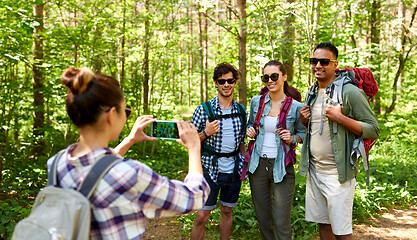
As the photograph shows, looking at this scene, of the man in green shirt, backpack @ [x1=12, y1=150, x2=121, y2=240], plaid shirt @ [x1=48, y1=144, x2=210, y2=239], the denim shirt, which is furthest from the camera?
the denim shirt

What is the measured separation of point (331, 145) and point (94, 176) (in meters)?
2.41

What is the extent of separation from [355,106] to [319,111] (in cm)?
34

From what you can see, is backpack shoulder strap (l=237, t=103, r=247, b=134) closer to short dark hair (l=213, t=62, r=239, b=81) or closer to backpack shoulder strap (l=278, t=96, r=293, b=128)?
short dark hair (l=213, t=62, r=239, b=81)

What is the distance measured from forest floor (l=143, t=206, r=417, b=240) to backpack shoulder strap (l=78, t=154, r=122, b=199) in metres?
3.71

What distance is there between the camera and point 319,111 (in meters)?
3.15

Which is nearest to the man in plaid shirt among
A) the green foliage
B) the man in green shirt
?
the man in green shirt

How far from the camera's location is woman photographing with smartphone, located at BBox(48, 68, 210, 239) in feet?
4.37

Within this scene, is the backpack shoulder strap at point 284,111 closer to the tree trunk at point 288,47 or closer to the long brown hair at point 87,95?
the long brown hair at point 87,95

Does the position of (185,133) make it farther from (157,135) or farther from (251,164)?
(251,164)

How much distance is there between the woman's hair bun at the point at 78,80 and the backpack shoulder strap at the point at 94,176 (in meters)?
0.33

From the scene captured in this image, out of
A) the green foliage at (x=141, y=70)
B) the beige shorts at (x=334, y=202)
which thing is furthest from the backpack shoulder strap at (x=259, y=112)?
the green foliage at (x=141, y=70)

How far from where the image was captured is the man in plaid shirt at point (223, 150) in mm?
3502

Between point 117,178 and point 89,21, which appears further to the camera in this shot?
point 89,21

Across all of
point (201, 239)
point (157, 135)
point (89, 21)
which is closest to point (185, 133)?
point (157, 135)
